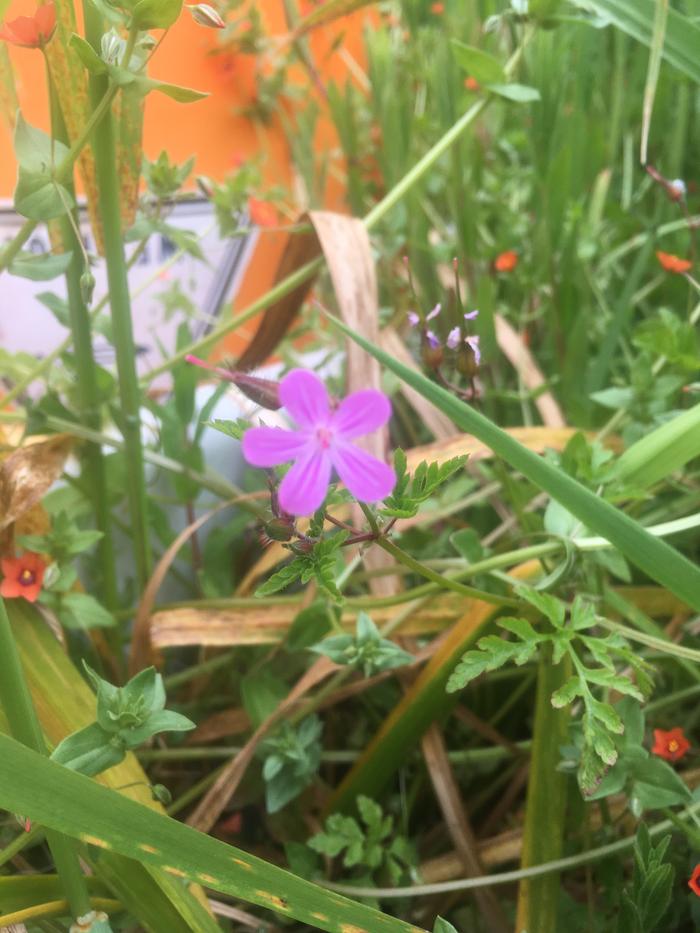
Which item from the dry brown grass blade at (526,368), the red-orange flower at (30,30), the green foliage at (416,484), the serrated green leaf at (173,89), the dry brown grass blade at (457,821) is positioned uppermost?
the red-orange flower at (30,30)

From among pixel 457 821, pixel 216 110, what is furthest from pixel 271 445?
pixel 216 110

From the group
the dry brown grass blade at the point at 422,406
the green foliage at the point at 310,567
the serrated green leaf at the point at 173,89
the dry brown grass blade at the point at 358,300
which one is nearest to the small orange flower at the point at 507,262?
the dry brown grass blade at the point at 422,406

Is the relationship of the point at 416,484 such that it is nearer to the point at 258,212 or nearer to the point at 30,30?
the point at 30,30

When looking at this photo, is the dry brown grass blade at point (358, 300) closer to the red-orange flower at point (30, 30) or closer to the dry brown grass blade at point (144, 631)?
the dry brown grass blade at point (144, 631)

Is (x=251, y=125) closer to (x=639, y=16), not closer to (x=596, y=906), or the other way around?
(x=639, y=16)

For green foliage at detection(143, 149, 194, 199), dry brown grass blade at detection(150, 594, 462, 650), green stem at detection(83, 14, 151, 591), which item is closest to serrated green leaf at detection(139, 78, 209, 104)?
green stem at detection(83, 14, 151, 591)

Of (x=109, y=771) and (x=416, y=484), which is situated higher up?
(x=416, y=484)

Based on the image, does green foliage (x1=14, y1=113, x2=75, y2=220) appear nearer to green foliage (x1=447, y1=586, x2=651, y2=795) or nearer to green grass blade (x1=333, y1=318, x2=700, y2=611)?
green grass blade (x1=333, y1=318, x2=700, y2=611)
